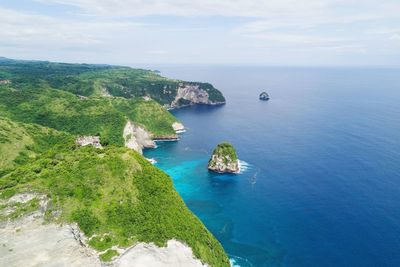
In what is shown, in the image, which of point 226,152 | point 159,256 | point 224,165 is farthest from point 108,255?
point 226,152

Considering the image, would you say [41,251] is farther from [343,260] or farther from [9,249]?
[343,260]

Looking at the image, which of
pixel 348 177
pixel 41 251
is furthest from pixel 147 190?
pixel 348 177

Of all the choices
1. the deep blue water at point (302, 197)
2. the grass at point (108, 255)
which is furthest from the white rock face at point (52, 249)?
the deep blue water at point (302, 197)

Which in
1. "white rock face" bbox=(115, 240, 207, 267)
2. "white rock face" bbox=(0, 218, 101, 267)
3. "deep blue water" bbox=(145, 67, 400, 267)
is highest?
"white rock face" bbox=(0, 218, 101, 267)

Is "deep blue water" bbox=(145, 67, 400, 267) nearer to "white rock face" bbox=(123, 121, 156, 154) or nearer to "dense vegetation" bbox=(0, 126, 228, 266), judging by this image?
"white rock face" bbox=(123, 121, 156, 154)

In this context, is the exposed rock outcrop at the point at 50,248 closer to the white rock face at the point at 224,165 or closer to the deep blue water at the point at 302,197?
the deep blue water at the point at 302,197

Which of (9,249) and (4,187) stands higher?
(4,187)

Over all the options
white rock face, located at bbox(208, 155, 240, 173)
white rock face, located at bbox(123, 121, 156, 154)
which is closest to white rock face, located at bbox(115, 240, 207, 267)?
white rock face, located at bbox(208, 155, 240, 173)
